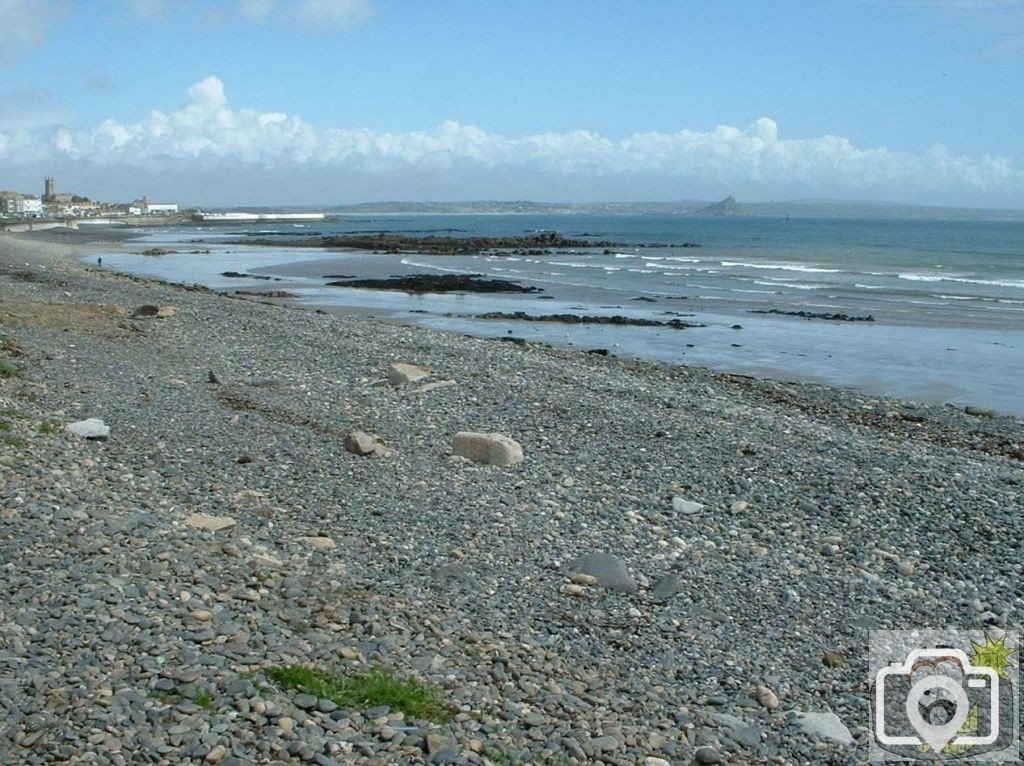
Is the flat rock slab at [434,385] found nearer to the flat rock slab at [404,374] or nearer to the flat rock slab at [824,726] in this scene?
the flat rock slab at [404,374]

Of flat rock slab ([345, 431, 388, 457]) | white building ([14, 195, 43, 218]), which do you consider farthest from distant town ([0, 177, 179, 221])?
flat rock slab ([345, 431, 388, 457])

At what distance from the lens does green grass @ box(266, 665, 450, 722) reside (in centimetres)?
496

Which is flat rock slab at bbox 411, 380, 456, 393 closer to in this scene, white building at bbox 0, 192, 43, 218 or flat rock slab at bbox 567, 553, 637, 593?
flat rock slab at bbox 567, 553, 637, 593

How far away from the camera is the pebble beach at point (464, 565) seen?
488cm

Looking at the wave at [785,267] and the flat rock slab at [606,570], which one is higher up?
the wave at [785,267]

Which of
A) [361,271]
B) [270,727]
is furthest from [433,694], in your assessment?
[361,271]

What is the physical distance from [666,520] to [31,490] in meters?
5.03

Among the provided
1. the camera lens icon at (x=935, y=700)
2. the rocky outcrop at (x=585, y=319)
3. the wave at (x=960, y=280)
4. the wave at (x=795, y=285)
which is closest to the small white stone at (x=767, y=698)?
the camera lens icon at (x=935, y=700)

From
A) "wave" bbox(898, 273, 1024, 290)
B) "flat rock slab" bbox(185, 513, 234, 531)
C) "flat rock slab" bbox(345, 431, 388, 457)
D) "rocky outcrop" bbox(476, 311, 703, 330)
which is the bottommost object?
"flat rock slab" bbox(185, 513, 234, 531)

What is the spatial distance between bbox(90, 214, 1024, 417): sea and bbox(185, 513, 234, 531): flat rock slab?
41.7 ft

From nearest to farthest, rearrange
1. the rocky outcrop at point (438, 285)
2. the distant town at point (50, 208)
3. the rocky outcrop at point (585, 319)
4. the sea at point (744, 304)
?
the sea at point (744, 304), the rocky outcrop at point (585, 319), the rocky outcrop at point (438, 285), the distant town at point (50, 208)

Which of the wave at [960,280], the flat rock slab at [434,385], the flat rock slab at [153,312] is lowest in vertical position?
the flat rock slab at [434,385]

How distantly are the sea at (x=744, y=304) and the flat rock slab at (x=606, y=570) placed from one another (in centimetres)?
1096

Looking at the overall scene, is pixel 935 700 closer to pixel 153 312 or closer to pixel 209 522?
pixel 209 522
